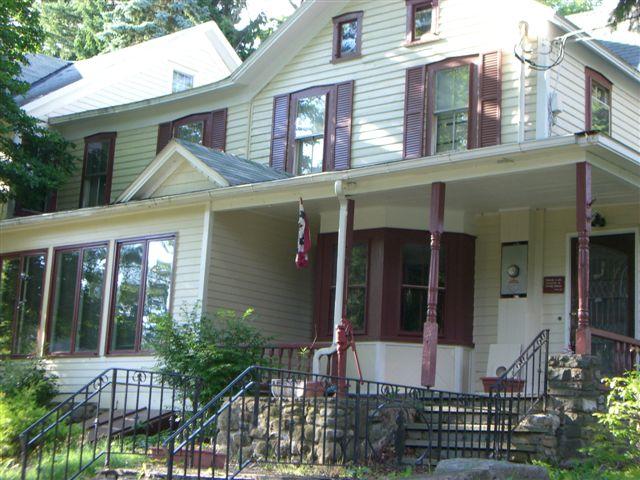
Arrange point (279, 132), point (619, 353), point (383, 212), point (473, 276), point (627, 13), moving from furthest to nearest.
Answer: point (279, 132)
point (473, 276)
point (383, 212)
point (619, 353)
point (627, 13)

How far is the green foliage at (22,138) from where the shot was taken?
1952 centimetres

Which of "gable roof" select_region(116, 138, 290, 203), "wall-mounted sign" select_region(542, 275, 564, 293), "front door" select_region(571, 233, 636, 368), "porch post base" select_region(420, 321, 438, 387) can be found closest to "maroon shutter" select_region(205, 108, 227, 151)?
"gable roof" select_region(116, 138, 290, 203)

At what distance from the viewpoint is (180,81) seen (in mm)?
25922

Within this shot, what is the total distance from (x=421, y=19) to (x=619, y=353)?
701 centimetres

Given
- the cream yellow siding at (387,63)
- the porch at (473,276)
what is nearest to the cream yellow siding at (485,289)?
the porch at (473,276)

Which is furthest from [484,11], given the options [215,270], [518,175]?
[215,270]

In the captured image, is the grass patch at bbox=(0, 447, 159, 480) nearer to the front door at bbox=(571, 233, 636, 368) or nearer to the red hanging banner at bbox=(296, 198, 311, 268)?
the red hanging banner at bbox=(296, 198, 311, 268)

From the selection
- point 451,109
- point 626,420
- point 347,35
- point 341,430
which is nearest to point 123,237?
point 347,35

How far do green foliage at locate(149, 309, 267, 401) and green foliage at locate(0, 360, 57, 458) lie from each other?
6.92 ft

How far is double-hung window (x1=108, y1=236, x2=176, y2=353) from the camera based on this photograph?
16297 mm

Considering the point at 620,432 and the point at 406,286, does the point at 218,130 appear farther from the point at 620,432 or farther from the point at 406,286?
the point at 620,432

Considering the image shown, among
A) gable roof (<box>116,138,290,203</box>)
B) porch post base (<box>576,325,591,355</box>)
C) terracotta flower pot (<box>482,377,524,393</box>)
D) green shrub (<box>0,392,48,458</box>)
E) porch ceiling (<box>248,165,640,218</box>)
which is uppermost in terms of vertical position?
gable roof (<box>116,138,290,203</box>)

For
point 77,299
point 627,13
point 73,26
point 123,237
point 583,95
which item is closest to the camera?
point 627,13

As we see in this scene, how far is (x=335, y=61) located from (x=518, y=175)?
5.58 metres
